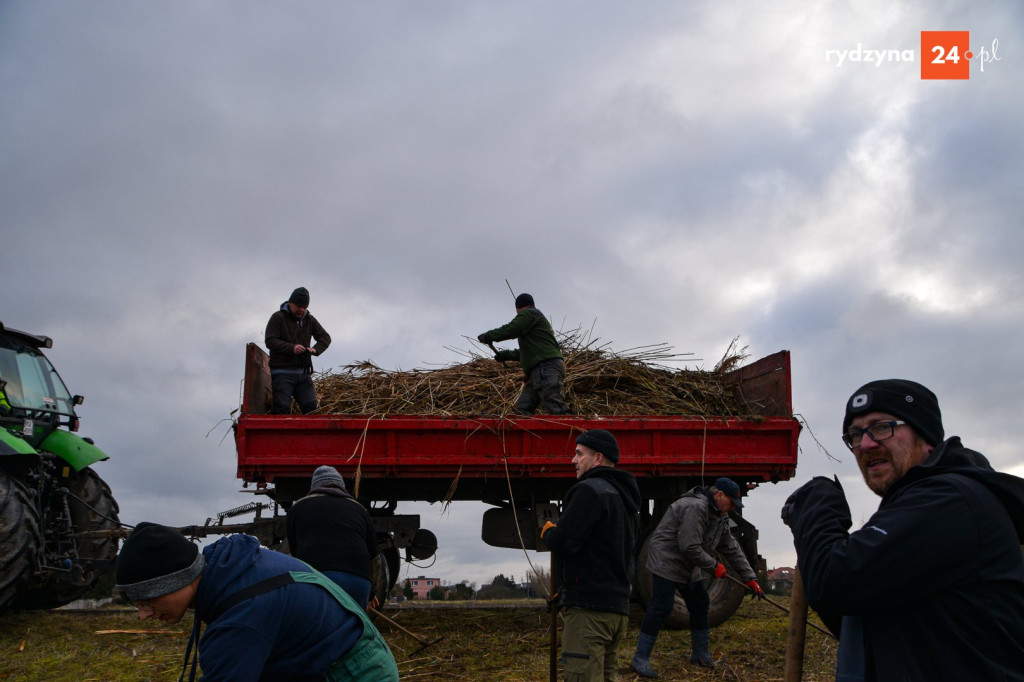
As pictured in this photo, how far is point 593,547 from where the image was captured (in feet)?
13.7

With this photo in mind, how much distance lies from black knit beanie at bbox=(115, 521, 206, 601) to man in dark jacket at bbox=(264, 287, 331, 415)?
5.13 metres

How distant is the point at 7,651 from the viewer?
22.1 feet

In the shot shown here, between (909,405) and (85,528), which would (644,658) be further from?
(85,528)

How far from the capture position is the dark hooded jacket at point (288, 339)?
739cm

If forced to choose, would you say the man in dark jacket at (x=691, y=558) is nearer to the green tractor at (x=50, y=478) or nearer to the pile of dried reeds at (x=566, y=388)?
the pile of dried reeds at (x=566, y=388)

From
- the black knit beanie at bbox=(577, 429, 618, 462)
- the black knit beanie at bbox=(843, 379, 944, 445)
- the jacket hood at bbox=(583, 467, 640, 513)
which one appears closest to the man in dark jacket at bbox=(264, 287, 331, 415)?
the black knit beanie at bbox=(577, 429, 618, 462)

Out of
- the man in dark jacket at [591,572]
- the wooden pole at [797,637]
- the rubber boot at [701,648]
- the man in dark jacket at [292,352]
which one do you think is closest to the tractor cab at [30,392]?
the man in dark jacket at [292,352]

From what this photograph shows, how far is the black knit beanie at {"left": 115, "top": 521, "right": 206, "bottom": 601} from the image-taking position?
89.1 inches

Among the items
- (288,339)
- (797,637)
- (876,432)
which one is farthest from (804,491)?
(288,339)

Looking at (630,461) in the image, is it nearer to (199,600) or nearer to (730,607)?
(730,607)

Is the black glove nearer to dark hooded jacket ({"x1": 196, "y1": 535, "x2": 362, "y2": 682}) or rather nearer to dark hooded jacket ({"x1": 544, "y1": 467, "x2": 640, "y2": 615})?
dark hooded jacket ({"x1": 196, "y1": 535, "x2": 362, "y2": 682})

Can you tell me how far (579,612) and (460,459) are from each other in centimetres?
299

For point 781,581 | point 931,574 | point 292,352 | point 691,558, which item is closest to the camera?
point 931,574

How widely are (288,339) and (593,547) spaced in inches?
171
